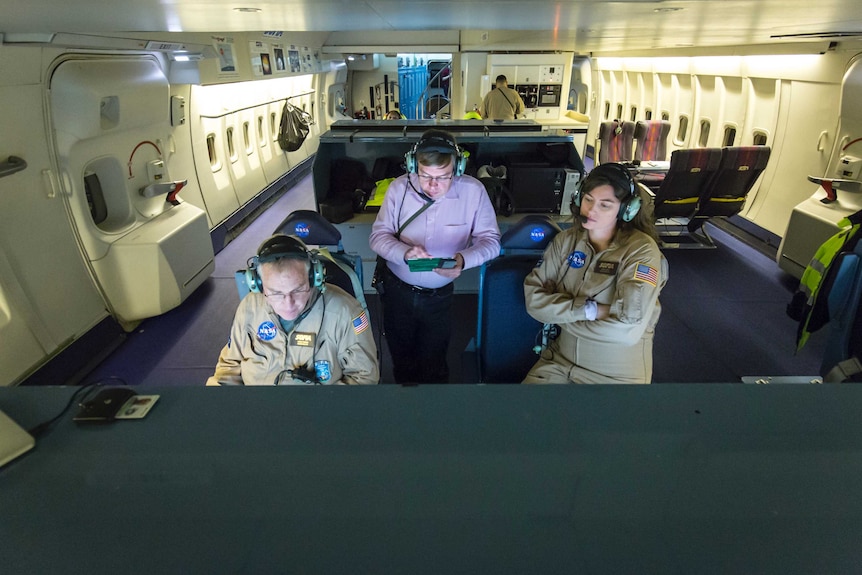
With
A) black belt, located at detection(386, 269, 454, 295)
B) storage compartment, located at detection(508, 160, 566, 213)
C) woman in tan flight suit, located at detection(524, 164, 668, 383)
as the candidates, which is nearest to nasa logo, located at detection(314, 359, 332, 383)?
black belt, located at detection(386, 269, 454, 295)

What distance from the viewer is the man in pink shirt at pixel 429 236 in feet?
9.04

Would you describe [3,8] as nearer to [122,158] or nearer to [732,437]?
[732,437]

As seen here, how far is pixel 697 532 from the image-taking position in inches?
27.5

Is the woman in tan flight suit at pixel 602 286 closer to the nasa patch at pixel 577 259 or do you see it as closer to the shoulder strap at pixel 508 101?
the nasa patch at pixel 577 259

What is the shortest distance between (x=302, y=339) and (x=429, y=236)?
1.13 metres

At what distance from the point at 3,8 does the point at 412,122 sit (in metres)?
4.53

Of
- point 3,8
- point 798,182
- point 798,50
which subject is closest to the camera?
point 3,8

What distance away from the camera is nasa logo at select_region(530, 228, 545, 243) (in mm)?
2828

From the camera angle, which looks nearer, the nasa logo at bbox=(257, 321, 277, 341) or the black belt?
the nasa logo at bbox=(257, 321, 277, 341)

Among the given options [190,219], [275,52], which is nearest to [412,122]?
[190,219]

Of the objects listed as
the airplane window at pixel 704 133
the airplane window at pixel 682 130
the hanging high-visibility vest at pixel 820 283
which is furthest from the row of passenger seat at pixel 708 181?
the airplane window at pixel 682 130

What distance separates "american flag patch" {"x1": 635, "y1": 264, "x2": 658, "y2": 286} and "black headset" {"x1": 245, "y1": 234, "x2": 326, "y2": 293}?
149cm

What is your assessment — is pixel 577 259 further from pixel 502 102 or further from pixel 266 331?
pixel 502 102

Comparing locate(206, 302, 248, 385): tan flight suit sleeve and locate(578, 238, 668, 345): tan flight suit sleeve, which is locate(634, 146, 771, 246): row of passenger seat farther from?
locate(206, 302, 248, 385): tan flight suit sleeve
